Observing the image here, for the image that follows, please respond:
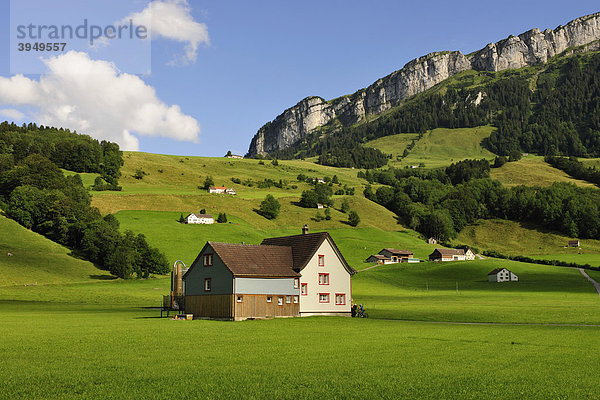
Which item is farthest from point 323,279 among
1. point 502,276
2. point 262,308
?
point 502,276

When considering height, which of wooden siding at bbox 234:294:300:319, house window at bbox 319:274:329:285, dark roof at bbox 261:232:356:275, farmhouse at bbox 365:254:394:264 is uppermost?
dark roof at bbox 261:232:356:275

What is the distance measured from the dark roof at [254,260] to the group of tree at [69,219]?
56.2 meters

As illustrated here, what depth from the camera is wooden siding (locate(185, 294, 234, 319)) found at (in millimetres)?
55906

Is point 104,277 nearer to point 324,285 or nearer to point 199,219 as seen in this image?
point 199,219

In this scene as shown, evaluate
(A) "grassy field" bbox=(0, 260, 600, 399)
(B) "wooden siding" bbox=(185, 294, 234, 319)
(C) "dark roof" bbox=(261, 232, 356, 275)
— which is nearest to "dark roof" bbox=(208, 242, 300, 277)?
(C) "dark roof" bbox=(261, 232, 356, 275)

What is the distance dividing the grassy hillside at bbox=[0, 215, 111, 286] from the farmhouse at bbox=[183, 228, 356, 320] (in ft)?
158

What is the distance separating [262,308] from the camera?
189 feet

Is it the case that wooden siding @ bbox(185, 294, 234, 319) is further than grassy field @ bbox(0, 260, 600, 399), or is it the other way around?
wooden siding @ bbox(185, 294, 234, 319)

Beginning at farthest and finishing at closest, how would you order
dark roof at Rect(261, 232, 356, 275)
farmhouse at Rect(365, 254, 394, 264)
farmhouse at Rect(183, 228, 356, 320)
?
farmhouse at Rect(365, 254, 394, 264) < dark roof at Rect(261, 232, 356, 275) < farmhouse at Rect(183, 228, 356, 320)

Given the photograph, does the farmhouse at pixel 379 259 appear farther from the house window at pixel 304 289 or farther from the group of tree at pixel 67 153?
the group of tree at pixel 67 153

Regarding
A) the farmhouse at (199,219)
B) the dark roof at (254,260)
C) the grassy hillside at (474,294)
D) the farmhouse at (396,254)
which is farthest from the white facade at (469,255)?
the dark roof at (254,260)

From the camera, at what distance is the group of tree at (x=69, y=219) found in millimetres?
114125

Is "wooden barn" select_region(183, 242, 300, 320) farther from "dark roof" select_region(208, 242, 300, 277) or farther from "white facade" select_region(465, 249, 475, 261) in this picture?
"white facade" select_region(465, 249, 475, 261)

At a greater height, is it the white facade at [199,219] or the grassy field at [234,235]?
the white facade at [199,219]
